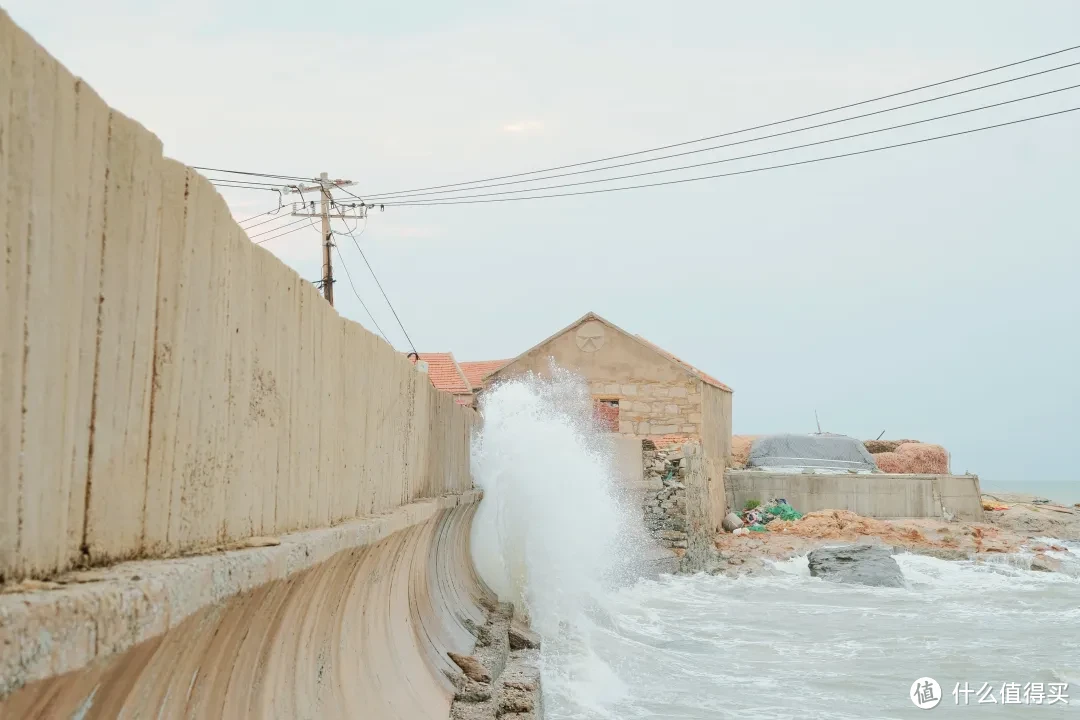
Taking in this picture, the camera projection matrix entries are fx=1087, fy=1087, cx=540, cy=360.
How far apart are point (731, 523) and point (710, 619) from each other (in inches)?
423

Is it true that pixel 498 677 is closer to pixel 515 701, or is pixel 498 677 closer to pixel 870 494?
pixel 515 701

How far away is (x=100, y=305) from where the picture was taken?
2869 mm

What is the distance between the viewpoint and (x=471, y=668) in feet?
28.6

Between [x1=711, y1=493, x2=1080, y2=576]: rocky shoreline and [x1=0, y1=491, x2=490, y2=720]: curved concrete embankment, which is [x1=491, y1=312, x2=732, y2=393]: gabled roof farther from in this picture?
[x1=0, y1=491, x2=490, y2=720]: curved concrete embankment

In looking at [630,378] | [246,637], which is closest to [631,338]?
[630,378]

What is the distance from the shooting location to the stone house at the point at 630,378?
25.8m

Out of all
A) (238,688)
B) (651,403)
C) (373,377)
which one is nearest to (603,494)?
(651,403)

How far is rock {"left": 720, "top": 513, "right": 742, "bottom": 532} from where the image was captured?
88.5 feet

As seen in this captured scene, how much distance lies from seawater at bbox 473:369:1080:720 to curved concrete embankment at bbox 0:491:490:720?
Result: 2.37 meters

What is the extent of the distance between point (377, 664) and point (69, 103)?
4641mm

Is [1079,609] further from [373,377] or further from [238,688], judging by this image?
[238,688]

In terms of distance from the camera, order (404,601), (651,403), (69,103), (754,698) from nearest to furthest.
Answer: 1. (69,103)
2. (404,601)
3. (754,698)
4. (651,403)

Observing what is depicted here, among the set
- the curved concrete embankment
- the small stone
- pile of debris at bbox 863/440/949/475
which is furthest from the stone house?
the curved concrete embankment

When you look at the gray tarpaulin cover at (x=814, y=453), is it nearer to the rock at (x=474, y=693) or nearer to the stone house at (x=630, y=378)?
the stone house at (x=630, y=378)
